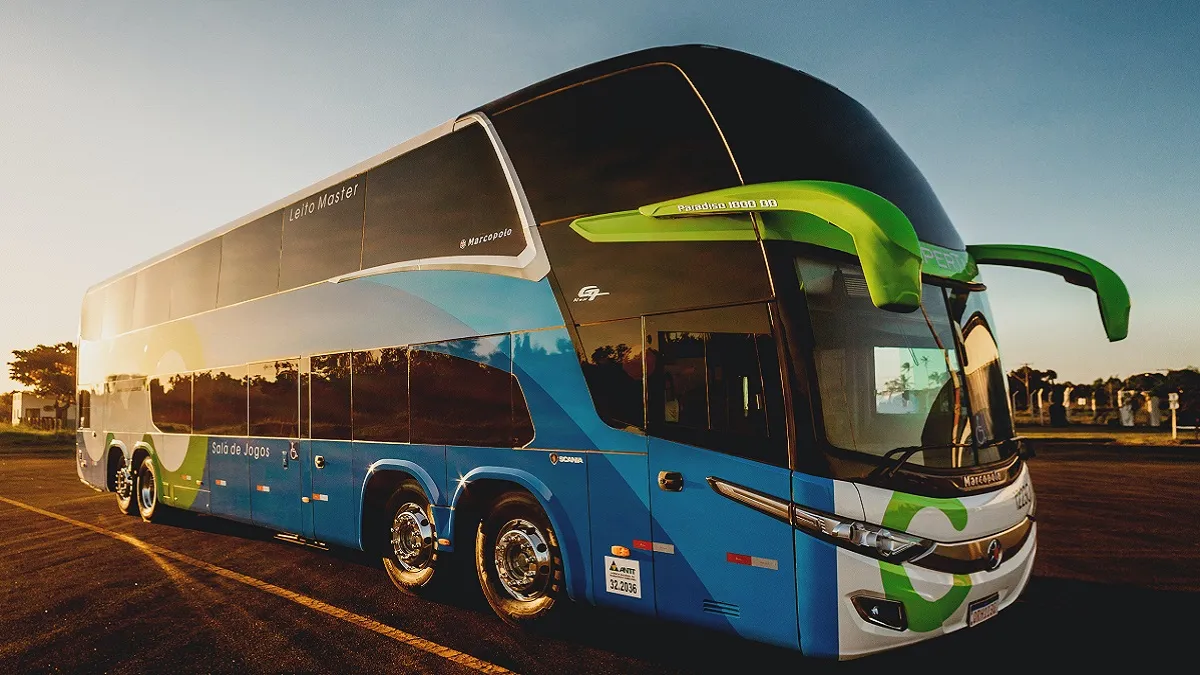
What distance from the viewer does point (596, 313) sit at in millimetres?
5285

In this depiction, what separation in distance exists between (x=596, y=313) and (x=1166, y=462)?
22577 millimetres

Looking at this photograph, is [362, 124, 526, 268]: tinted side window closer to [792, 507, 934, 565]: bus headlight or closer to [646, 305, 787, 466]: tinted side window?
[646, 305, 787, 466]: tinted side window

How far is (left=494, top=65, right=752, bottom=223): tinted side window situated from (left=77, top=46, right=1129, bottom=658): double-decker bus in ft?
0.06

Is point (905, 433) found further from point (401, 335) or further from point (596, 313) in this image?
point (401, 335)

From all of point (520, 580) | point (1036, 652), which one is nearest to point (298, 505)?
point (520, 580)

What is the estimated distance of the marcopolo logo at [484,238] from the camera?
6.01 m

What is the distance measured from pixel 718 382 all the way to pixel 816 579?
1245 mm

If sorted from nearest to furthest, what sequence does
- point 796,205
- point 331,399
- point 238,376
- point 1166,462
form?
point 796,205
point 331,399
point 238,376
point 1166,462

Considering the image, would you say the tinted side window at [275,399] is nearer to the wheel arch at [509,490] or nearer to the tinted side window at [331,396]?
the tinted side window at [331,396]

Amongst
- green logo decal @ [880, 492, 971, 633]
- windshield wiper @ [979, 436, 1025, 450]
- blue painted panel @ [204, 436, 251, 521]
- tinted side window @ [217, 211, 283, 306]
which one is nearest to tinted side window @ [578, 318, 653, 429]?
green logo decal @ [880, 492, 971, 633]

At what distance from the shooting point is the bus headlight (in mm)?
4168

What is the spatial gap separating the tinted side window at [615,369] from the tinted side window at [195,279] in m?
6.72

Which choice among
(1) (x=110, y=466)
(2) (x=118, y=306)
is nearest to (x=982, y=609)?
(2) (x=118, y=306)

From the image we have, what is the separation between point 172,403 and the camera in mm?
10891
